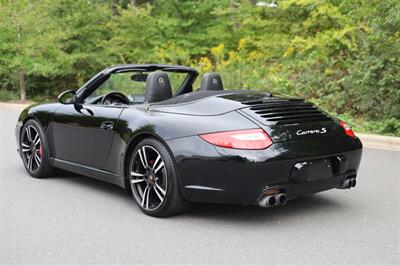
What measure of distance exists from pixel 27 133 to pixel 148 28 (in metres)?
18.0

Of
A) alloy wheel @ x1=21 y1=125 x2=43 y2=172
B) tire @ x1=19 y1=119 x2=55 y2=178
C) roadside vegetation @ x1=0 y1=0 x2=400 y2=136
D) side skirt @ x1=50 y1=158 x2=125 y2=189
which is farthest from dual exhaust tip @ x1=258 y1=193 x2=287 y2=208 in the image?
roadside vegetation @ x1=0 y1=0 x2=400 y2=136

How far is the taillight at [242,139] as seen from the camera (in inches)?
173

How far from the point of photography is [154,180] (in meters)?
4.89

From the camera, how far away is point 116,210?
16.9 feet

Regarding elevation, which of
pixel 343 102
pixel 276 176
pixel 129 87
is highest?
pixel 129 87

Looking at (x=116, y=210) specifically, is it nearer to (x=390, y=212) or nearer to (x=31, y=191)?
(x=31, y=191)

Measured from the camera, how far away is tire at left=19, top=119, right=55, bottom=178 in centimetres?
643

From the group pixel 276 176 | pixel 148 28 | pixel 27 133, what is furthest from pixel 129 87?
pixel 148 28

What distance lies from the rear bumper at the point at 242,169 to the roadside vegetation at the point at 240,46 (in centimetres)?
619

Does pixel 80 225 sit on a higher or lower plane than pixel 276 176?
lower

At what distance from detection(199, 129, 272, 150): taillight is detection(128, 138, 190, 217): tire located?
0.48m

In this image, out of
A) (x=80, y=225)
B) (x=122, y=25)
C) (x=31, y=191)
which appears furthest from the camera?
(x=122, y=25)

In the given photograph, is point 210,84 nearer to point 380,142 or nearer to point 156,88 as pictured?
point 156,88

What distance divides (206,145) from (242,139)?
0.30 meters
